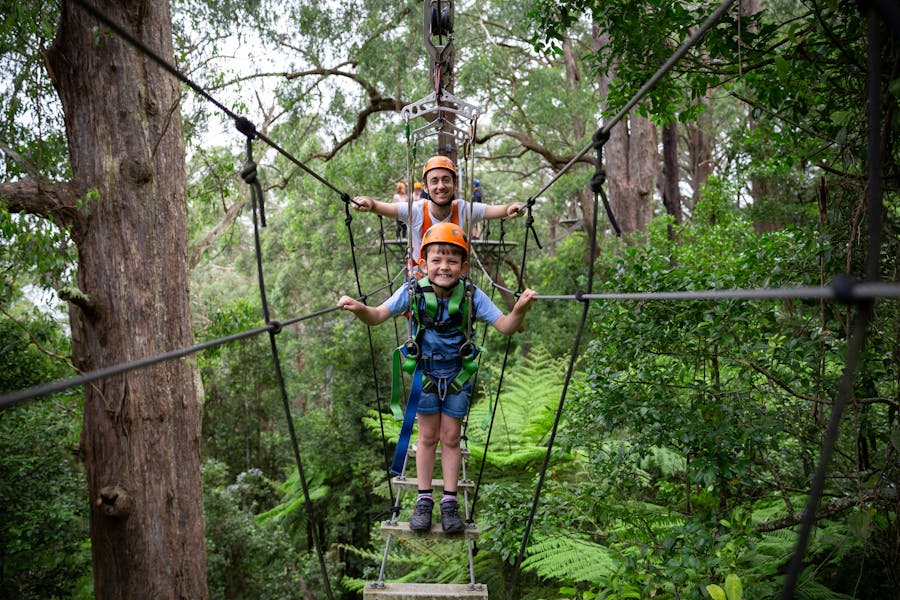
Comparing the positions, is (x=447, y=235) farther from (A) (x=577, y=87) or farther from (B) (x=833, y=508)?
(A) (x=577, y=87)

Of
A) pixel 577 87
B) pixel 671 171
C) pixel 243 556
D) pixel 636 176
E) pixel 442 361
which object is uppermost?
pixel 577 87

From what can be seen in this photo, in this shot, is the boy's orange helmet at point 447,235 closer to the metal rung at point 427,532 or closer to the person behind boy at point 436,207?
the person behind boy at point 436,207

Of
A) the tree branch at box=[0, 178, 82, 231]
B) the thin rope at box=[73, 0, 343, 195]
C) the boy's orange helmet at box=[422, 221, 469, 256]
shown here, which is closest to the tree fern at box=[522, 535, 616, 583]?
the boy's orange helmet at box=[422, 221, 469, 256]

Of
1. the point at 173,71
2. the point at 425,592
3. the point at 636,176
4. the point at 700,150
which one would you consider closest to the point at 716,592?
the point at 425,592

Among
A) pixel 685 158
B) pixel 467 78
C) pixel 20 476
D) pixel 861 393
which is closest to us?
pixel 861 393

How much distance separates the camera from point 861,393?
2.13 metres

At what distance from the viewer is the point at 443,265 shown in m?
2.46

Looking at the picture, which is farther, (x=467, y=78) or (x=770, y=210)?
(x=467, y=78)

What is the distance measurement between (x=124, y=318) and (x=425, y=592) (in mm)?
2215

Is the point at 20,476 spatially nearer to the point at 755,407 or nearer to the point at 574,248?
the point at 755,407

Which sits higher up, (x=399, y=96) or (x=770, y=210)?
(x=399, y=96)

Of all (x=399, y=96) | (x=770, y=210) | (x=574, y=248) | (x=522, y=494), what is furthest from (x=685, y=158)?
(x=522, y=494)

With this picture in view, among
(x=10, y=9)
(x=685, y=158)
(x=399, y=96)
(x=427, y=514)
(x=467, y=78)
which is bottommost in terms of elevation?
(x=427, y=514)

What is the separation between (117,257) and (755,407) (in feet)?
9.87
